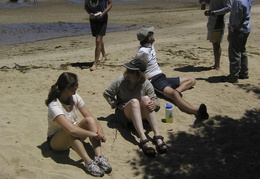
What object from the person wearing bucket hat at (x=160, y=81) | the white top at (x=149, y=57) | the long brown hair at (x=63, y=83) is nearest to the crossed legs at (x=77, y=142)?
the long brown hair at (x=63, y=83)

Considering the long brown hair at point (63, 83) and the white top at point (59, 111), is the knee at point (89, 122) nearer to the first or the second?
the white top at point (59, 111)

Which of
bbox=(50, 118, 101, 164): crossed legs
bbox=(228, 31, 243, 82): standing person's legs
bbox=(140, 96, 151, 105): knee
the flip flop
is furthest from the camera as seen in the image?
bbox=(228, 31, 243, 82): standing person's legs

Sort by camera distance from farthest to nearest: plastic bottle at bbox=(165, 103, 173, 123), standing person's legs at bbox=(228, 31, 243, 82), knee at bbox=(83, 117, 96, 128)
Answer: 1. standing person's legs at bbox=(228, 31, 243, 82)
2. plastic bottle at bbox=(165, 103, 173, 123)
3. knee at bbox=(83, 117, 96, 128)

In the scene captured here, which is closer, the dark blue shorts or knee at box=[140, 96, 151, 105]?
knee at box=[140, 96, 151, 105]

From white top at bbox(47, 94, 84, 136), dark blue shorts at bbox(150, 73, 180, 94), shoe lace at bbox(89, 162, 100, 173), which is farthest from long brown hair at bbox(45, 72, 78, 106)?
dark blue shorts at bbox(150, 73, 180, 94)

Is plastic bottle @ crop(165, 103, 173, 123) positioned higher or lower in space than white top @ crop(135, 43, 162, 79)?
lower

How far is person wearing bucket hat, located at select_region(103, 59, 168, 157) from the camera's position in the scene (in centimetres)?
439

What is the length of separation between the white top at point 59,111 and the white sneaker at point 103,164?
0.57m

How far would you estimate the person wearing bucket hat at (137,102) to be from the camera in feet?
14.4

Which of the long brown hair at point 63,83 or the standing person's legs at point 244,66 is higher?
the long brown hair at point 63,83

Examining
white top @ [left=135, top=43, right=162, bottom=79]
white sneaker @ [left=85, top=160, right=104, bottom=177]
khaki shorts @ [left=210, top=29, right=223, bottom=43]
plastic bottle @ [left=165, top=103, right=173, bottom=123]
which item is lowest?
white sneaker @ [left=85, top=160, right=104, bottom=177]

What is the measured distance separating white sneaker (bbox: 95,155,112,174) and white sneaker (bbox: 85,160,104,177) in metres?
0.06

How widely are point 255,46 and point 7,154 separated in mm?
7874

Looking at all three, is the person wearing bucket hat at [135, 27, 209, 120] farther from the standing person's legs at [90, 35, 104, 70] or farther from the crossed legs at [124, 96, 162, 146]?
the standing person's legs at [90, 35, 104, 70]
